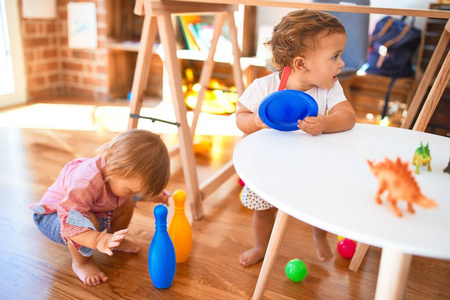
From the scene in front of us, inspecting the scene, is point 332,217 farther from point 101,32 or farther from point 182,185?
point 101,32

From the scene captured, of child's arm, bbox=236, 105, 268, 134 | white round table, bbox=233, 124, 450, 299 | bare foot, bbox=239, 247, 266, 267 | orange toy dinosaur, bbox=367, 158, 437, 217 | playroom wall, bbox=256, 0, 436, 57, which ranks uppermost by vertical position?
playroom wall, bbox=256, 0, 436, 57

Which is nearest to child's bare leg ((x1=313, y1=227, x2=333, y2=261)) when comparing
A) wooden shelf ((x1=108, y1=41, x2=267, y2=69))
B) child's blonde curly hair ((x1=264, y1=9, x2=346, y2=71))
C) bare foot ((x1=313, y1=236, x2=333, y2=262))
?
bare foot ((x1=313, y1=236, x2=333, y2=262))

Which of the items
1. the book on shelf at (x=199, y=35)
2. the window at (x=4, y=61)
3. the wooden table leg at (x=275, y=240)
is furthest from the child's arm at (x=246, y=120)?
the window at (x=4, y=61)

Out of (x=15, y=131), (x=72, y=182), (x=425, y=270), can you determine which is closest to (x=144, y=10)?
(x=72, y=182)

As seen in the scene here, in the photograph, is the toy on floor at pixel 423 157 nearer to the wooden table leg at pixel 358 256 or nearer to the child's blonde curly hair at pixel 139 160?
the wooden table leg at pixel 358 256

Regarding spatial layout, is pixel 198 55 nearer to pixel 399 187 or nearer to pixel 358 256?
pixel 358 256

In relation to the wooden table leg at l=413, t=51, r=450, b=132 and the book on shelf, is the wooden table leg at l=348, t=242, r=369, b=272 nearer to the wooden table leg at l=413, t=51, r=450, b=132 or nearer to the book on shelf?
the wooden table leg at l=413, t=51, r=450, b=132

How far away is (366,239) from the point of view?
518 millimetres

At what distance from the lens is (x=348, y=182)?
0.67 metres

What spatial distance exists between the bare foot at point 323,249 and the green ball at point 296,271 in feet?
0.40

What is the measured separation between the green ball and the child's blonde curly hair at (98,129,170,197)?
420mm

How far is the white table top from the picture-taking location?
529 millimetres

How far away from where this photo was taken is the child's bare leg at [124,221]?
1.26 metres

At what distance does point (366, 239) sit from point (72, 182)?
0.80m
